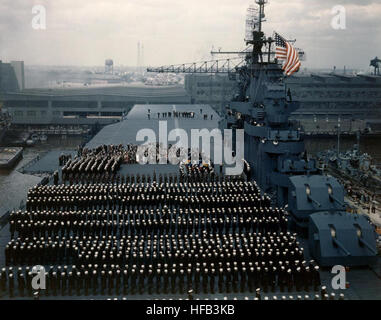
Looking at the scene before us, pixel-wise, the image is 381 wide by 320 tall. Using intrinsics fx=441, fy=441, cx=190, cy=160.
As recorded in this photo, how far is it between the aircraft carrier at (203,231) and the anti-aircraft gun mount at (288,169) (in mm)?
62

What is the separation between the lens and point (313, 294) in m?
14.3

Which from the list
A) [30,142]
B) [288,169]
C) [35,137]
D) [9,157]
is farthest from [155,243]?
[35,137]

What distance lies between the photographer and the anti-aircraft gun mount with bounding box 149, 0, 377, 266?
16500 millimetres

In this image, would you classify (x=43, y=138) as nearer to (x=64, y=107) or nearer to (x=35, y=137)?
(x=35, y=137)

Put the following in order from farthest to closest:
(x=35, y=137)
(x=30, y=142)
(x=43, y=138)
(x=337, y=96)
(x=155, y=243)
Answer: (x=337, y=96) < (x=35, y=137) < (x=43, y=138) < (x=30, y=142) < (x=155, y=243)

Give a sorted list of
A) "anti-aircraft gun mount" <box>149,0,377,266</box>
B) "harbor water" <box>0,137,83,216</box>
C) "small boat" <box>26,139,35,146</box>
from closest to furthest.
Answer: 1. "anti-aircraft gun mount" <box>149,0,377,266</box>
2. "harbor water" <box>0,137,83,216</box>
3. "small boat" <box>26,139,35,146</box>

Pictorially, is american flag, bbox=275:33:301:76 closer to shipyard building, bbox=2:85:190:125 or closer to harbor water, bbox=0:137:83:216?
harbor water, bbox=0:137:83:216

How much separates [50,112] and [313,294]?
86.1 meters
